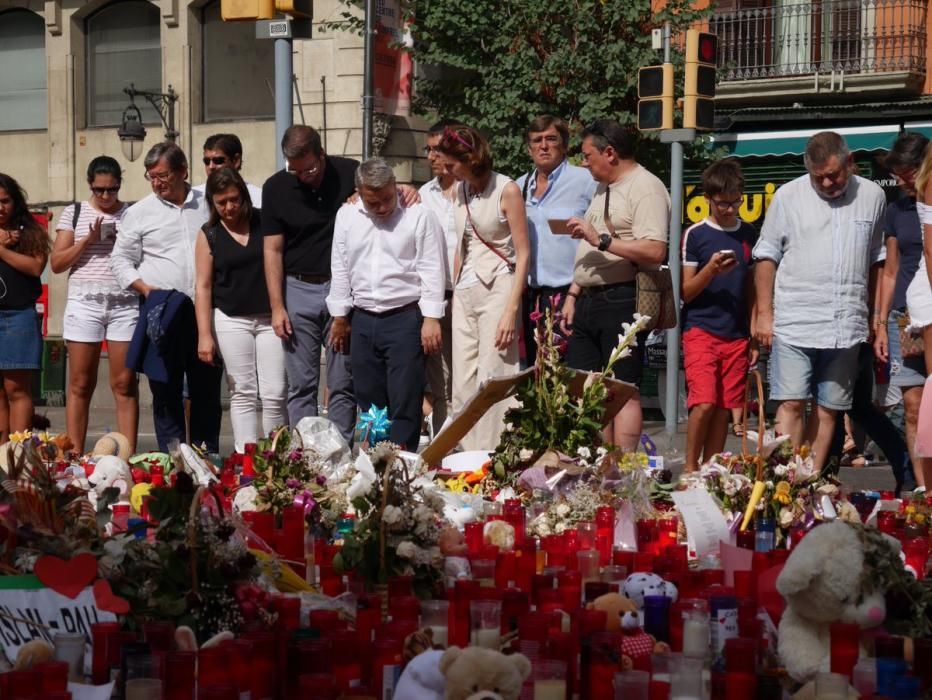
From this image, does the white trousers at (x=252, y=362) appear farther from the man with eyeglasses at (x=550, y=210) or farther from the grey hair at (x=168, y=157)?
the man with eyeglasses at (x=550, y=210)

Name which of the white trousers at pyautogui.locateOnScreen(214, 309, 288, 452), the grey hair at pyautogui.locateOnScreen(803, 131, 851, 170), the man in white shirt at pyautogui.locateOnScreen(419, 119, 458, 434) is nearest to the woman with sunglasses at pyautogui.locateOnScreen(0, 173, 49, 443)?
the white trousers at pyautogui.locateOnScreen(214, 309, 288, 452)

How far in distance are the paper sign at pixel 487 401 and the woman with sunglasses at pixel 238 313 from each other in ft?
6.08

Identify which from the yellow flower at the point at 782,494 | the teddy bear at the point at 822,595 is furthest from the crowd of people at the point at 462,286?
the teddy bear at the point at 822,595

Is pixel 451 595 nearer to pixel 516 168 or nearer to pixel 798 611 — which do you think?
pixel 798 611

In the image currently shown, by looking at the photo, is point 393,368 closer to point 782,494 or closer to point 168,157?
point 168,157

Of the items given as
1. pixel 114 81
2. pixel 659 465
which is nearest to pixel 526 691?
pixel 659 465

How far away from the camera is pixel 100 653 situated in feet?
11.6

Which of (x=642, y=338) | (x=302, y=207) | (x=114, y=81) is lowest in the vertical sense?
(x=642, y=338)

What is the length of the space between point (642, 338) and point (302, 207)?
198 centimetres

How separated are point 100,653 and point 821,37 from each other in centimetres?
2049

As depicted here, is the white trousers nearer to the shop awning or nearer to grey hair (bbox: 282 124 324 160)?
grey hair (bbox: 282 124 324 160)

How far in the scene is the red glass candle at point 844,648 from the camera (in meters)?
3.47

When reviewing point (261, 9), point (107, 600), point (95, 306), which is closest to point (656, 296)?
point (95, 306)

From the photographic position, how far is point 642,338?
749 cm
